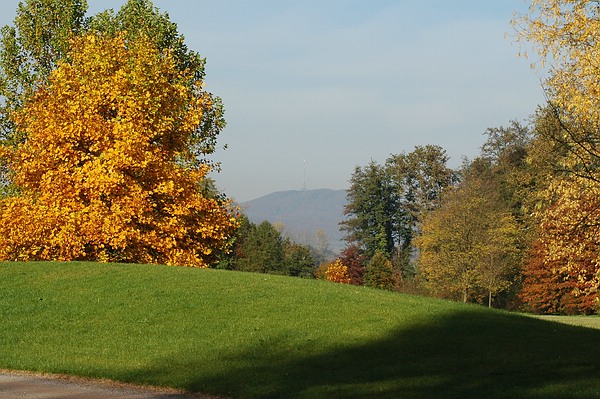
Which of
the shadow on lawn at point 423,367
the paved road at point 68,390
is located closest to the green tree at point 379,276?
the shadow on lawn at point 423,367

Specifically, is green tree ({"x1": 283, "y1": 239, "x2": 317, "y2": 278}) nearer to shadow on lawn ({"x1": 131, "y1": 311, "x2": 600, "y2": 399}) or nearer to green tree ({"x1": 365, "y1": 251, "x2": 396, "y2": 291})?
green tree ({"x1": 365, "y1": 251, "x2": 396, "y2": 291})

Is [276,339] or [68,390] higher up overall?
[276,339]

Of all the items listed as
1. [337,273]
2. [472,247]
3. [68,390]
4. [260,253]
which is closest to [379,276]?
[337,273]

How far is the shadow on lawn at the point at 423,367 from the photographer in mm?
14406

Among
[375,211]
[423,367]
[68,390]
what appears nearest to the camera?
[68,390]

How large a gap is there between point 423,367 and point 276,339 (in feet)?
14.9

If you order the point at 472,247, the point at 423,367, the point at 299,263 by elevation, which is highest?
the point at 472,247

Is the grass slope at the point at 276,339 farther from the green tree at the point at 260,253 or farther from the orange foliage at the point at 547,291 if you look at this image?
the green tree at the point at 260,253

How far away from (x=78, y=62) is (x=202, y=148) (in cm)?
791

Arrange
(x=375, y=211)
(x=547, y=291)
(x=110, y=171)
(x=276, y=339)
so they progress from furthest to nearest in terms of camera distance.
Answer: (x=375, y=211) < (x=547, y=291) < (x=110, y=171) < (x=276, y=339)

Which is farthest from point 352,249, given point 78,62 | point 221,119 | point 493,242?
point 78,62

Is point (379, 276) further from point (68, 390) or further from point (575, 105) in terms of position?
point (68, 390)

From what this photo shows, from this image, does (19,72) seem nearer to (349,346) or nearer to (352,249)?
(349,346)

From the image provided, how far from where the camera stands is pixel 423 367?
647 inches
